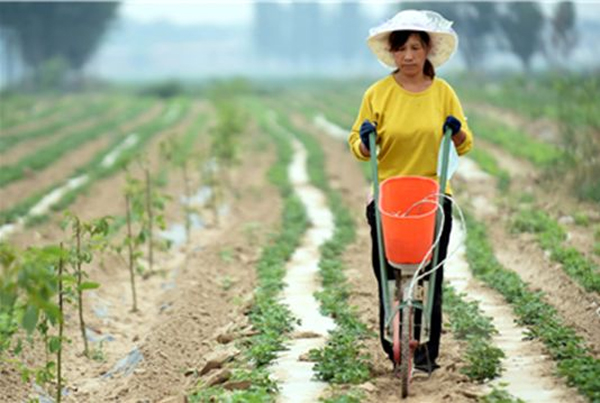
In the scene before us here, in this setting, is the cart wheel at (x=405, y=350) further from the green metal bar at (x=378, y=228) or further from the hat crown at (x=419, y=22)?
the hat crown at (x=419, y=22)

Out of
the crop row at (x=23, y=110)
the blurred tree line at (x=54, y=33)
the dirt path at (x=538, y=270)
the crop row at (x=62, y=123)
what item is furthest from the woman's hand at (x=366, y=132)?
the blurred tree line at (x=54, y=33)

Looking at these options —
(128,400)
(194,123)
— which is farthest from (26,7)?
(128,400)

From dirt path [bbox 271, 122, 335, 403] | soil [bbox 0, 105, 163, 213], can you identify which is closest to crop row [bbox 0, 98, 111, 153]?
soil [bbox 0, 105, 163, 213]

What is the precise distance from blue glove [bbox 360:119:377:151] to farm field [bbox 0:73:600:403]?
78 cm

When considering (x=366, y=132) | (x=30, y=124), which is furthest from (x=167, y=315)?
(x=30, y=124)

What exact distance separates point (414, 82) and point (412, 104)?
149 mm

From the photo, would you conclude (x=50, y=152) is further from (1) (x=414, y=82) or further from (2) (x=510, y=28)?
(2) (x=510, y=28)

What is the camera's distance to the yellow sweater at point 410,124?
17.7 ft

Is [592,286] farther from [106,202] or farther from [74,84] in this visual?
[74,84]

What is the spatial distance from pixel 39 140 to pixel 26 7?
110 feet

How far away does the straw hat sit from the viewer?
17.6 ft

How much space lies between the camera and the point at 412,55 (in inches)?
213

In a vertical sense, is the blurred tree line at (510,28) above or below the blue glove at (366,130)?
below

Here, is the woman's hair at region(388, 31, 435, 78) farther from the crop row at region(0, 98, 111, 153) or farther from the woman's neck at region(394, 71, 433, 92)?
the crop row at region(0, 98, 111, 153)
